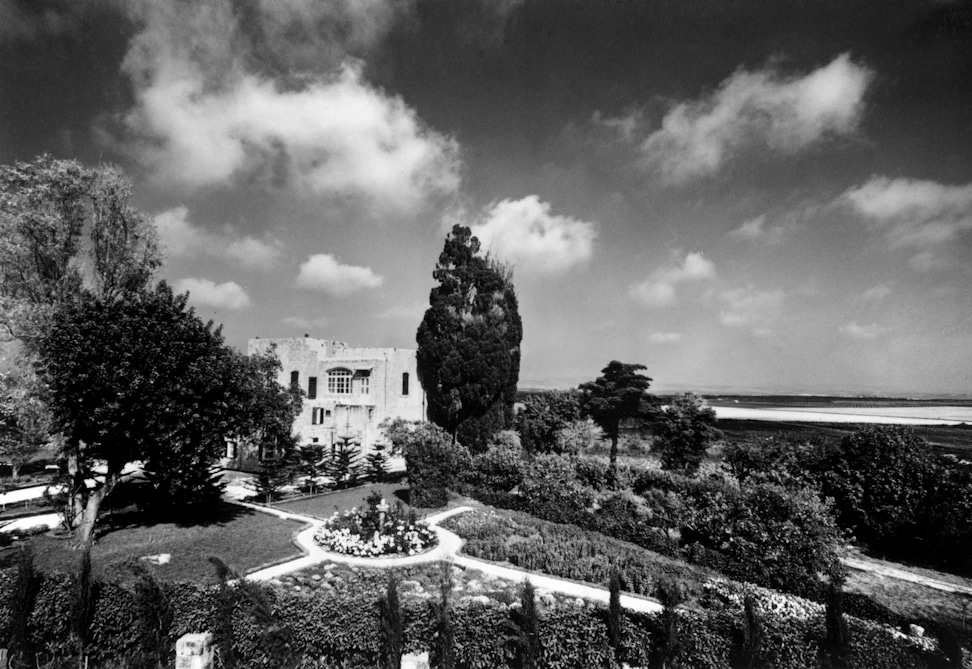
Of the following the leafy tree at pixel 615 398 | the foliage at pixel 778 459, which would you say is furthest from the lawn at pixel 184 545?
the leafy tree at pixel 615 398

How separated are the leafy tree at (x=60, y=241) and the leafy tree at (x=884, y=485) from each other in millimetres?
29096

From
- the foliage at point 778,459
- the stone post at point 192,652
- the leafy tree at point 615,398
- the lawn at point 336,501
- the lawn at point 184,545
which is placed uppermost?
the leafy tree at point 615,398

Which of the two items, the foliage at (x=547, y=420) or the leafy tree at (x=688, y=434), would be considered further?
the foliage at (x=547, y=420)

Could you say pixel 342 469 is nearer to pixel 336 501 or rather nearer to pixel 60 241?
pixel 336 501

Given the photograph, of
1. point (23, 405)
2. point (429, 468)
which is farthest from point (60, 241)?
point (429, 468)

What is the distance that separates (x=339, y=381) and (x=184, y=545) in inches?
726

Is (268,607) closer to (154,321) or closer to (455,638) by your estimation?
(455,638)

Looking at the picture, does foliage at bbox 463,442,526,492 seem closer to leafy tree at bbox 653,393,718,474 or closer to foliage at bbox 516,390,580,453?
foliage at bbox 516,390,580,453

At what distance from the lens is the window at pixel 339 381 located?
1307 inches

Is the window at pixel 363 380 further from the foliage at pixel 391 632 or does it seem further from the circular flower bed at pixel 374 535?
the foliage at pixel 391 632

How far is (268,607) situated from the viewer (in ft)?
26.9

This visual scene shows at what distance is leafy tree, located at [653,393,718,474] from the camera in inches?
1164

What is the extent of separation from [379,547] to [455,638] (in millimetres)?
7556

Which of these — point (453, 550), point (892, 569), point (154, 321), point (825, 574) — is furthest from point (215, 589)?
point (892, 569)
